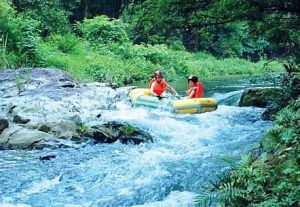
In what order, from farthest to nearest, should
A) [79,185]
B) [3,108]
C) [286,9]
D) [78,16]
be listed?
[78,16], [3,108], [286,9], [79,185]

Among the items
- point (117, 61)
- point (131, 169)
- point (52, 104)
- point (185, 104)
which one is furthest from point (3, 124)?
point (117, 61)

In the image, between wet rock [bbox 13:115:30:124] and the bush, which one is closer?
wet rock [bbox 13:115:30:124]

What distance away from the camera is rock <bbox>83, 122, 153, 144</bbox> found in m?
8.71

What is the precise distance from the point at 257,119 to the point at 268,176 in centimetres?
641

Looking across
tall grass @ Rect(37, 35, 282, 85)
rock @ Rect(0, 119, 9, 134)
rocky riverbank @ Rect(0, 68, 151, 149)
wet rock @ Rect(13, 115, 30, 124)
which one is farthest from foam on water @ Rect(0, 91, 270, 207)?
tall grass @ Rect(37, 35, 282, 85)

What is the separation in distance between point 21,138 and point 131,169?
2.75m

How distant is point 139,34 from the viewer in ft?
36.8

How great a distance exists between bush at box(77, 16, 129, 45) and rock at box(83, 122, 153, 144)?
16.6 m

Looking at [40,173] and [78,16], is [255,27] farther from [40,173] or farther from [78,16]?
[78,16]

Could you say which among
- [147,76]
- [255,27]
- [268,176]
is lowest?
[147,76]

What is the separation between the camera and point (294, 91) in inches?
333

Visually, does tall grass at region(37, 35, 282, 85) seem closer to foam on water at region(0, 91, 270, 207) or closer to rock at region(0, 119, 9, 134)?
foam on water at region(0, 91, 270, 207)

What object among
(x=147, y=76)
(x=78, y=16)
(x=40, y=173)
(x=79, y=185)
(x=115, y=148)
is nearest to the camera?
(x=79, y=185)

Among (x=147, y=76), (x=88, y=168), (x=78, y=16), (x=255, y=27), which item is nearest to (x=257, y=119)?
(x=255, y=27)
